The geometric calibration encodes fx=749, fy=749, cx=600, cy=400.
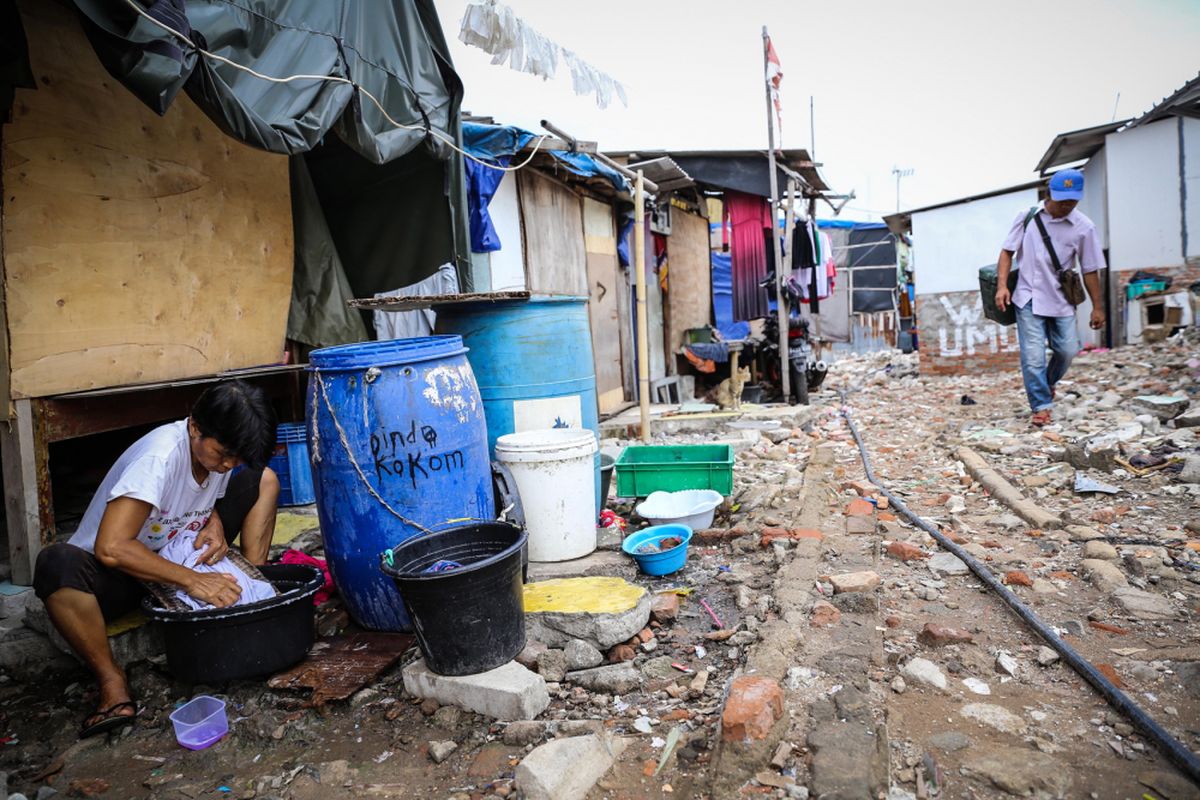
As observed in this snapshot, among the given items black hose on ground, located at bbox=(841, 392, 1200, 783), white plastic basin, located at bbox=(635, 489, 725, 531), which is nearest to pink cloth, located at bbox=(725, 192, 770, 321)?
white plastic basin, located at bbox=(635, 489, 725, 531)

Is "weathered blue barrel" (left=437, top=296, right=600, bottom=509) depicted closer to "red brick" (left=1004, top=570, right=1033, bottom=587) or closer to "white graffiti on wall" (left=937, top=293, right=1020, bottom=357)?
"red brick" (left=1004, top=570, right=1033, bottom=587)

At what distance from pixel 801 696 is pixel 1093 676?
35.6 inches

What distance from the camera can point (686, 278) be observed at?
35.8 feet

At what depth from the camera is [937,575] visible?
3428 mm

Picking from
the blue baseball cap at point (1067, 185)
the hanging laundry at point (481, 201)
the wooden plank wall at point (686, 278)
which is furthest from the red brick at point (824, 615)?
the wooden plank wall at point (686, 278)

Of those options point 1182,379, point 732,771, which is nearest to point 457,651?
point 732,771

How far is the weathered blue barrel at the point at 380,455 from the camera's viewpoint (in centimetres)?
286

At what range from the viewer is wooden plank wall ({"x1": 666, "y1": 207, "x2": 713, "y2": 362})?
Answer: 34.2 feet

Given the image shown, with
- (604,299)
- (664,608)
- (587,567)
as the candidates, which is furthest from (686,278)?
(664,608)

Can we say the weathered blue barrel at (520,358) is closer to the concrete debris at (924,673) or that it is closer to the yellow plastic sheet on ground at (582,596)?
the yellow plastic sheet on ground at (582,596)

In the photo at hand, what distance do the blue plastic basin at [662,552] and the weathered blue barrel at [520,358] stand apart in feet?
2.45

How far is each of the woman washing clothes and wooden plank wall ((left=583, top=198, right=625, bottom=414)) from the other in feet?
18.1

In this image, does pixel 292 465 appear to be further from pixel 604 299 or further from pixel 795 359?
pixel 795 359

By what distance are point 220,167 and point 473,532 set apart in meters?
3.21
